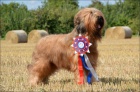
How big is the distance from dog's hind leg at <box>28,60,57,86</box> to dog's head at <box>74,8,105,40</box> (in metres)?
1.25

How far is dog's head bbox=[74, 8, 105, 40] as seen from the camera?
7129 millimetres

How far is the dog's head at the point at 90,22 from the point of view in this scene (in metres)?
7.13

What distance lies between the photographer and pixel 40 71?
7.98 metres

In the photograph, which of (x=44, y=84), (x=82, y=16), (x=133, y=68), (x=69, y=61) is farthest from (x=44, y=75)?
(x=133, y=68)

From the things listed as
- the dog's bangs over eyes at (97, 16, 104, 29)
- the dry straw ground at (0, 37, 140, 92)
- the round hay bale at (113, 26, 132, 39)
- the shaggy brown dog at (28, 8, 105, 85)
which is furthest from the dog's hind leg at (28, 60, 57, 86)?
the round hay bale at (113, 26, 132, 39)

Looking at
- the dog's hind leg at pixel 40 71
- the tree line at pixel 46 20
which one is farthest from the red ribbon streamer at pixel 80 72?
the tree line at pixel 46 20

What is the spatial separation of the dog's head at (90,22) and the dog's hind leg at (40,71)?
1254mm

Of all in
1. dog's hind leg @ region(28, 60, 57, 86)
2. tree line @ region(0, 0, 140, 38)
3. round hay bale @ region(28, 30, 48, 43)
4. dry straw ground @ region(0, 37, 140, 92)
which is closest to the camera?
dry straw ground @ region(0, 37, 140, 92)

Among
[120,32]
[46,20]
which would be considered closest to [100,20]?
[120,32]

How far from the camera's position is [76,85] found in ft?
23.8

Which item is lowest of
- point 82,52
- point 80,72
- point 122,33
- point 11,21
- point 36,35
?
point 11,21

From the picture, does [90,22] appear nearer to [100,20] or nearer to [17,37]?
[100,20]

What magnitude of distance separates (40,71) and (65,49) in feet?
3.09

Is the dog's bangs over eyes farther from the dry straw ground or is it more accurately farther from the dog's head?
the dry straw ground
